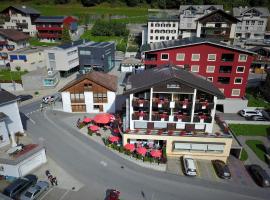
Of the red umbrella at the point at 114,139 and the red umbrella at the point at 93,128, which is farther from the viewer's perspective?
the red umbrella at the point at 93,128

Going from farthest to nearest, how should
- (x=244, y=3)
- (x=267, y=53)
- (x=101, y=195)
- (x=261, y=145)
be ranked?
(x=244, y=3) < (x=267, y=53) < (x=261, y=145) < (x=101, y=195)

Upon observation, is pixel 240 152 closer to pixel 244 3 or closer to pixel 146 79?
pixel 146 79

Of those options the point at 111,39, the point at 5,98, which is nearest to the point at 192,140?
the point at 5,98

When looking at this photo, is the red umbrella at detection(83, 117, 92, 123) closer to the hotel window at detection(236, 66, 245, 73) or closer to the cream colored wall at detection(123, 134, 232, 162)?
the cream colored wall at detection(123, 134, 232, 162)

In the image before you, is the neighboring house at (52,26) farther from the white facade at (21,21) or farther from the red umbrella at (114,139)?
the red umbrella at (114,139)

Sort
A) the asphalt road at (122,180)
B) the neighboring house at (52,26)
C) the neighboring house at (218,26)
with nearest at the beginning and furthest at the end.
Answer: the asphalt road at (122,180)
the neighboring house at (218,26)
the neighboring house at (52,26)

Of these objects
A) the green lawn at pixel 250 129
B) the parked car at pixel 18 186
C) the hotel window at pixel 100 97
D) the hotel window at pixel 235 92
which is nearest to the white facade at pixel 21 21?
the hotel window at pixel 100 97

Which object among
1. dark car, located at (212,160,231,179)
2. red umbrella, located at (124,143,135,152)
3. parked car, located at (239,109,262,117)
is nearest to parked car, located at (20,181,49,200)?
red umbrella, located at (124,143,135,152)

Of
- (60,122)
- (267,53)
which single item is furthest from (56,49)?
(267,53)
